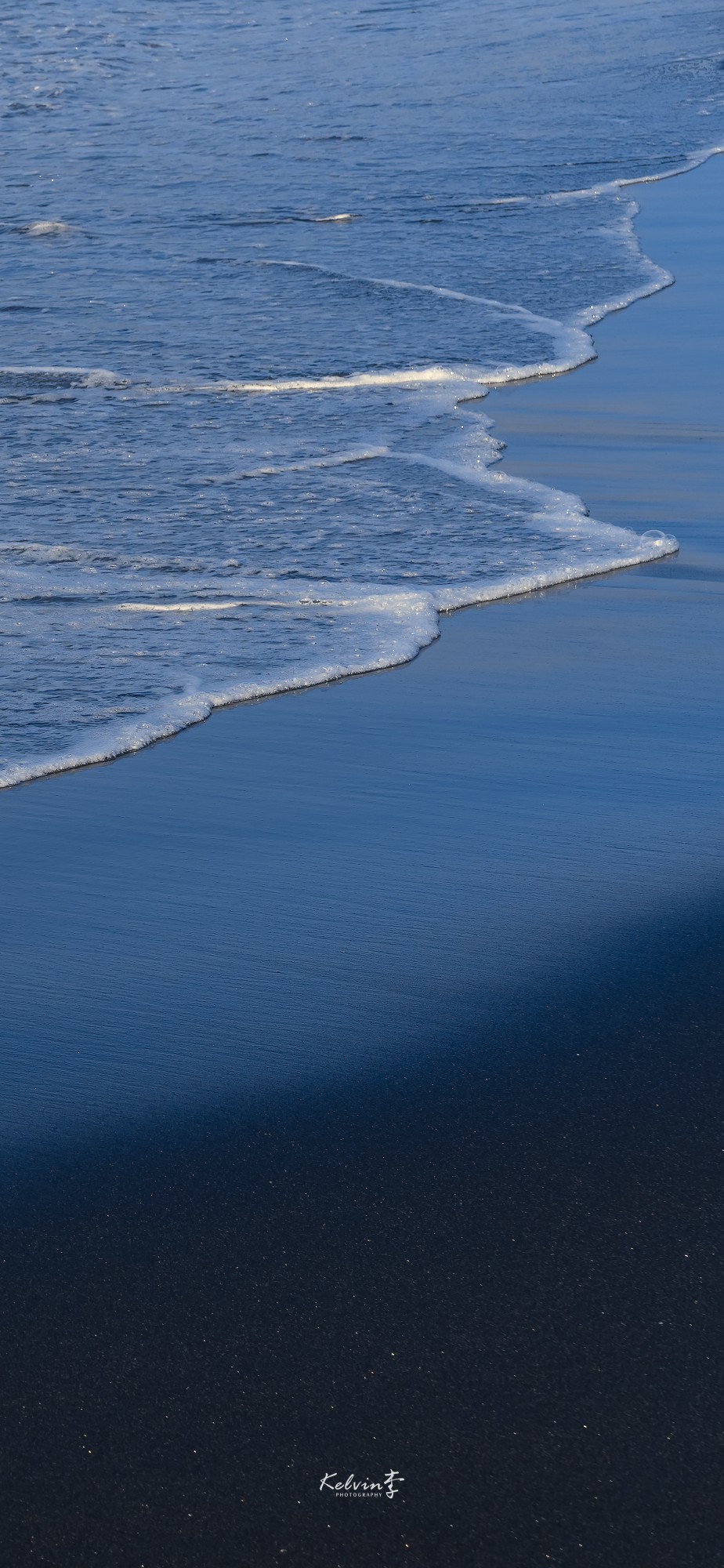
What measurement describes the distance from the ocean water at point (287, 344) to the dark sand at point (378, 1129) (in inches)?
20.3

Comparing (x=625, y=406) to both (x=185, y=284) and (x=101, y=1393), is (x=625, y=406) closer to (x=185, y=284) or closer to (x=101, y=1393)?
(x=185, y=284)

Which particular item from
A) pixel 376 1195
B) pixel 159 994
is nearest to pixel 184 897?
pixel 159 994

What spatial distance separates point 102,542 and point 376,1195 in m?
2.98

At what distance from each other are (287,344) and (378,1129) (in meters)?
5.13

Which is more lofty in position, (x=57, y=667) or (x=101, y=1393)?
(x=57, y=667)

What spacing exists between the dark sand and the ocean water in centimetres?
51

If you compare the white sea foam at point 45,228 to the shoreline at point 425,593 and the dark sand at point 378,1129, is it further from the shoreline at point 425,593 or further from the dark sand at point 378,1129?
the dark sand at point 378,1129

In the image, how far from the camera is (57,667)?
3996 mm

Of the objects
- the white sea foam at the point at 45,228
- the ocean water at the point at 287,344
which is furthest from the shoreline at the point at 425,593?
the white sea foam at the point at 45,228

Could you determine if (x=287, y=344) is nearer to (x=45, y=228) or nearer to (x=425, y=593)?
(x=425, y=593)

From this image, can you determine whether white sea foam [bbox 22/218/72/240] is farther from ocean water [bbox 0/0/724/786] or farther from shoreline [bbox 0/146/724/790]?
shoreline [bbox 0/146/724/790]

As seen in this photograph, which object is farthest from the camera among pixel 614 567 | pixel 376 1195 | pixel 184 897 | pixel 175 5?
pixel 175 5

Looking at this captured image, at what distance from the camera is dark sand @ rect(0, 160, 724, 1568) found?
1853mm

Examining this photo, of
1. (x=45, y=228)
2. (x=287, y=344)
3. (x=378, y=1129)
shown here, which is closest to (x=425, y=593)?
(x=378, y=1129)
